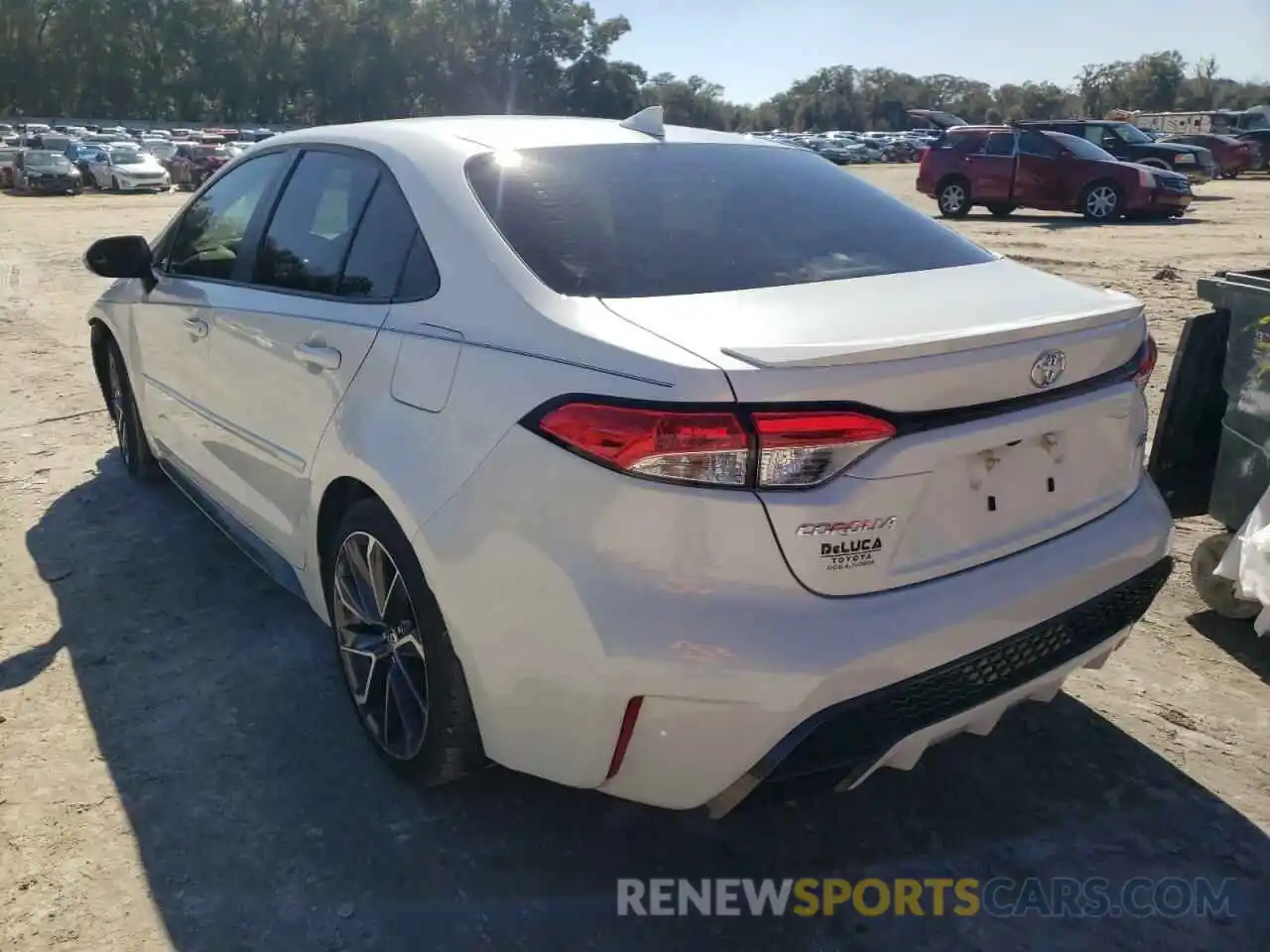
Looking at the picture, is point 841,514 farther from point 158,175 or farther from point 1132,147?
point 158,175

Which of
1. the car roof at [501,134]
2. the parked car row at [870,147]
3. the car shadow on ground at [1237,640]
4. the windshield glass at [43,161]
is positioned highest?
the car roof at [501,134]

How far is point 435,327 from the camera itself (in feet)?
8.25

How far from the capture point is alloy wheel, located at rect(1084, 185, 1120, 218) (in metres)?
18.4

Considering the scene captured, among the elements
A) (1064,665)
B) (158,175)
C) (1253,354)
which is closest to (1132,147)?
(1253,354)

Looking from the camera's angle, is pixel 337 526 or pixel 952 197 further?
pixel 952 197

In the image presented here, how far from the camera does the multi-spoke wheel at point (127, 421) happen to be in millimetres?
5000

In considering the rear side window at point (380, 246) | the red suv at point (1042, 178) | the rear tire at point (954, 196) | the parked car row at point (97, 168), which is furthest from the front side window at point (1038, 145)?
the parked car row at point (97, 168)

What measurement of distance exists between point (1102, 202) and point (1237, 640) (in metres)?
16.8

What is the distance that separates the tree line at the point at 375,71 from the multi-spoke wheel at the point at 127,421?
279 ft

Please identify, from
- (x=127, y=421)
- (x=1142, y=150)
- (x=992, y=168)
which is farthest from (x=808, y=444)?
(x=1142, y=150)

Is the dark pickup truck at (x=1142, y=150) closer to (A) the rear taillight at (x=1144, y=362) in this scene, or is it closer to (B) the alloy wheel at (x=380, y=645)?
(A) the rear taillight at (x=1144, y=362)

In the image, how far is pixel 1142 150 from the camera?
21812 mm

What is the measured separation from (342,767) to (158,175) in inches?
1369

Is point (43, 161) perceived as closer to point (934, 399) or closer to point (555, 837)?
point (555, 837)
